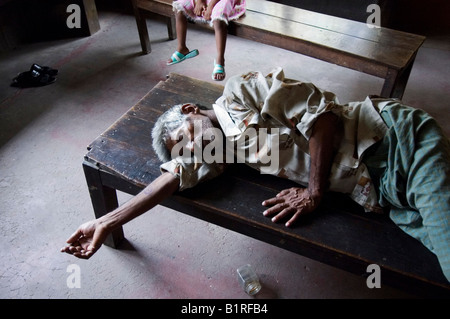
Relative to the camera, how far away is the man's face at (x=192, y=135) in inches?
63.0

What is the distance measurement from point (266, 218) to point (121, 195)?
1.11 meters

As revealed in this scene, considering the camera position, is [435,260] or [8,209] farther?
[8,209]

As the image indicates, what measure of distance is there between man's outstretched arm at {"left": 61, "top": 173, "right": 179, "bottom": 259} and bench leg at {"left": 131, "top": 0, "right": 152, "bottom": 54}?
2.32 meters

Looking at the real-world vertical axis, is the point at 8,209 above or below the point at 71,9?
below

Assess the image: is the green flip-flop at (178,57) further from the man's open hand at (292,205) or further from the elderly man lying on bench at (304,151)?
the man's open hand at (292,205)

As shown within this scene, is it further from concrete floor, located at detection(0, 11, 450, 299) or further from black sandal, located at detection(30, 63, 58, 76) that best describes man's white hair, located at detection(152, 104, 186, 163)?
black sandal, located at detection(30, 63, 58, 76)

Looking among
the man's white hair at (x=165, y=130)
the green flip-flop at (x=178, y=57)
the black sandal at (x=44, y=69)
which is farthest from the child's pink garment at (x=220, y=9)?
the man's white hair at (x=165, y=130)

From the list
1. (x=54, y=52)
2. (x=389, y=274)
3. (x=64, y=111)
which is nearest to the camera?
(x=389, y=274)

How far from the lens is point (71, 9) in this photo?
3688 mm

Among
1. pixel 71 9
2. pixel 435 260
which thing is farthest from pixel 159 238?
pixel 71 9

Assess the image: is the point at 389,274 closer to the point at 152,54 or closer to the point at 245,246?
the point at 245,246

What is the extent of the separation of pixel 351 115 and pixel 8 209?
193cm

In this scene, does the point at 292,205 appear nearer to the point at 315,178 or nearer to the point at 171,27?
the point at 315,178

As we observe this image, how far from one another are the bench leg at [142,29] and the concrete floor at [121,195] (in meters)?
0.10
